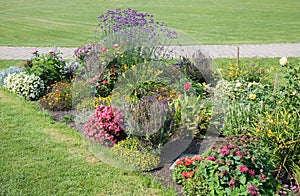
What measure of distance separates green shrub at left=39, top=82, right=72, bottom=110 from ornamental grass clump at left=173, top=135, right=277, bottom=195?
120 inches

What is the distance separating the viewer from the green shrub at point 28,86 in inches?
274

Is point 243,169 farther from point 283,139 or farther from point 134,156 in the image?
point 134,156

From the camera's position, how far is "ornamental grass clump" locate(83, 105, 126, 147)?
490 centimetres

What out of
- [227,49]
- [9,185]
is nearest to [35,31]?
[227,49]

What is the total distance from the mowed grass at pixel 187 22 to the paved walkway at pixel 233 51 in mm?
696

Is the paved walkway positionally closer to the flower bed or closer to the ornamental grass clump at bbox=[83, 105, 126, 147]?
the flower bed

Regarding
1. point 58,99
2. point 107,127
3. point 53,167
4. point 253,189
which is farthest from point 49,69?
point 253,189

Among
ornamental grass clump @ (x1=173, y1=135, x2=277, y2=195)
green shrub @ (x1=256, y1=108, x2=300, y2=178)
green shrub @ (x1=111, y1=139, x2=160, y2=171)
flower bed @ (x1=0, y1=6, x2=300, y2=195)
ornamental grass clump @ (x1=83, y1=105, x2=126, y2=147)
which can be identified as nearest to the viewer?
ornamental grass clump @ (x1=173, y1=135, x2=277, y2=195)

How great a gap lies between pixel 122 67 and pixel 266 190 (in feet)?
11.0

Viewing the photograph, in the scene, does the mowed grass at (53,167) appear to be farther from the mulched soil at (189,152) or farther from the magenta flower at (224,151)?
the magenta flower at (224,151)

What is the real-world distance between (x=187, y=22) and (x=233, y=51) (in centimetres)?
647

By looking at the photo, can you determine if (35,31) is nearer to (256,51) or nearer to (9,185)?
(256,51)

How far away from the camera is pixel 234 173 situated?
3740mm

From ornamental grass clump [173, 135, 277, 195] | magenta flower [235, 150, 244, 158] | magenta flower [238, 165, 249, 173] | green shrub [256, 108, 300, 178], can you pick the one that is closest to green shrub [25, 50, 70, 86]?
ornamental grass clump [173, 135, 277, 195]
